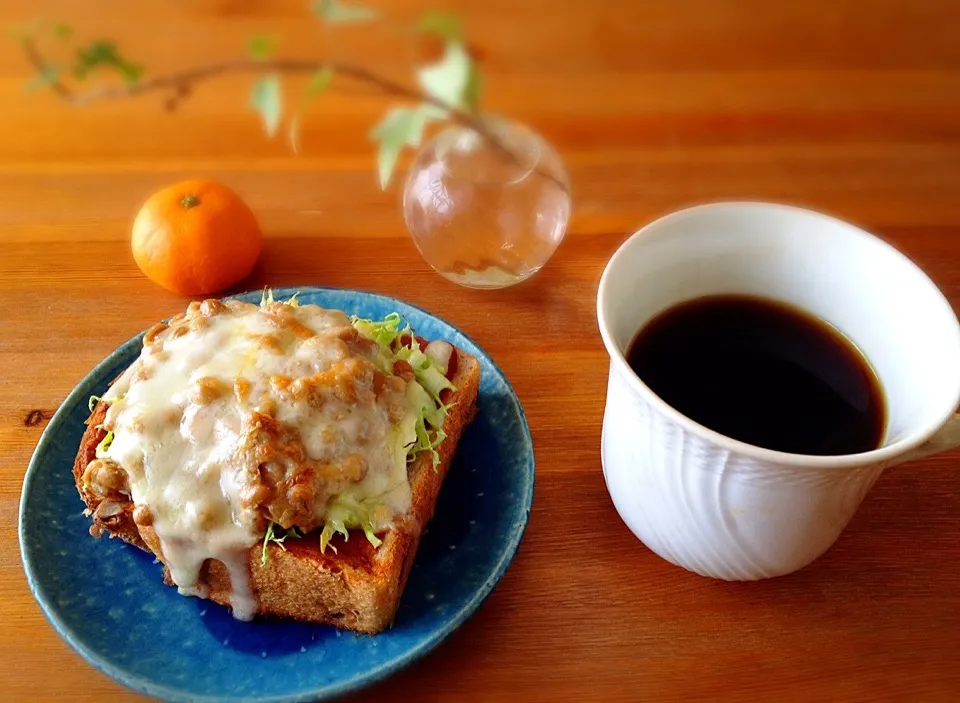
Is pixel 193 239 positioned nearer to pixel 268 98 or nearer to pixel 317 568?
pixel 317 568

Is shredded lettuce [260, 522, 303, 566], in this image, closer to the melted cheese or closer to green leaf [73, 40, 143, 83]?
the melted cheese

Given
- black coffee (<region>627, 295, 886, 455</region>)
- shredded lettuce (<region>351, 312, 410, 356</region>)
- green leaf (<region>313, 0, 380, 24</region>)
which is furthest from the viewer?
shredded lettuce (<region>351, 312, 410, 356</region>)

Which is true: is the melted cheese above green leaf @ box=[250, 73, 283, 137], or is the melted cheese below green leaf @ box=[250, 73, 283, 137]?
below

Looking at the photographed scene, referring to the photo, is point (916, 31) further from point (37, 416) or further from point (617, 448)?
point (37, 416)

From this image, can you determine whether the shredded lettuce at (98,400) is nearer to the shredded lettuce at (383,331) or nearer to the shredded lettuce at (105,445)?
the shredded lettuce at (105,445)

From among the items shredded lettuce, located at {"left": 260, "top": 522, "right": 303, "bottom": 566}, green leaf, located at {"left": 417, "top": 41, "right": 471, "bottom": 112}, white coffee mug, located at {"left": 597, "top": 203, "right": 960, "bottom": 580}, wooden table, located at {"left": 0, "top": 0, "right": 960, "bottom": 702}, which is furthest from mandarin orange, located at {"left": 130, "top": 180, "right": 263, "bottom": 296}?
green leaf, located at {"left": 417, "top": 41, "right": 471, "bottom": 112}
